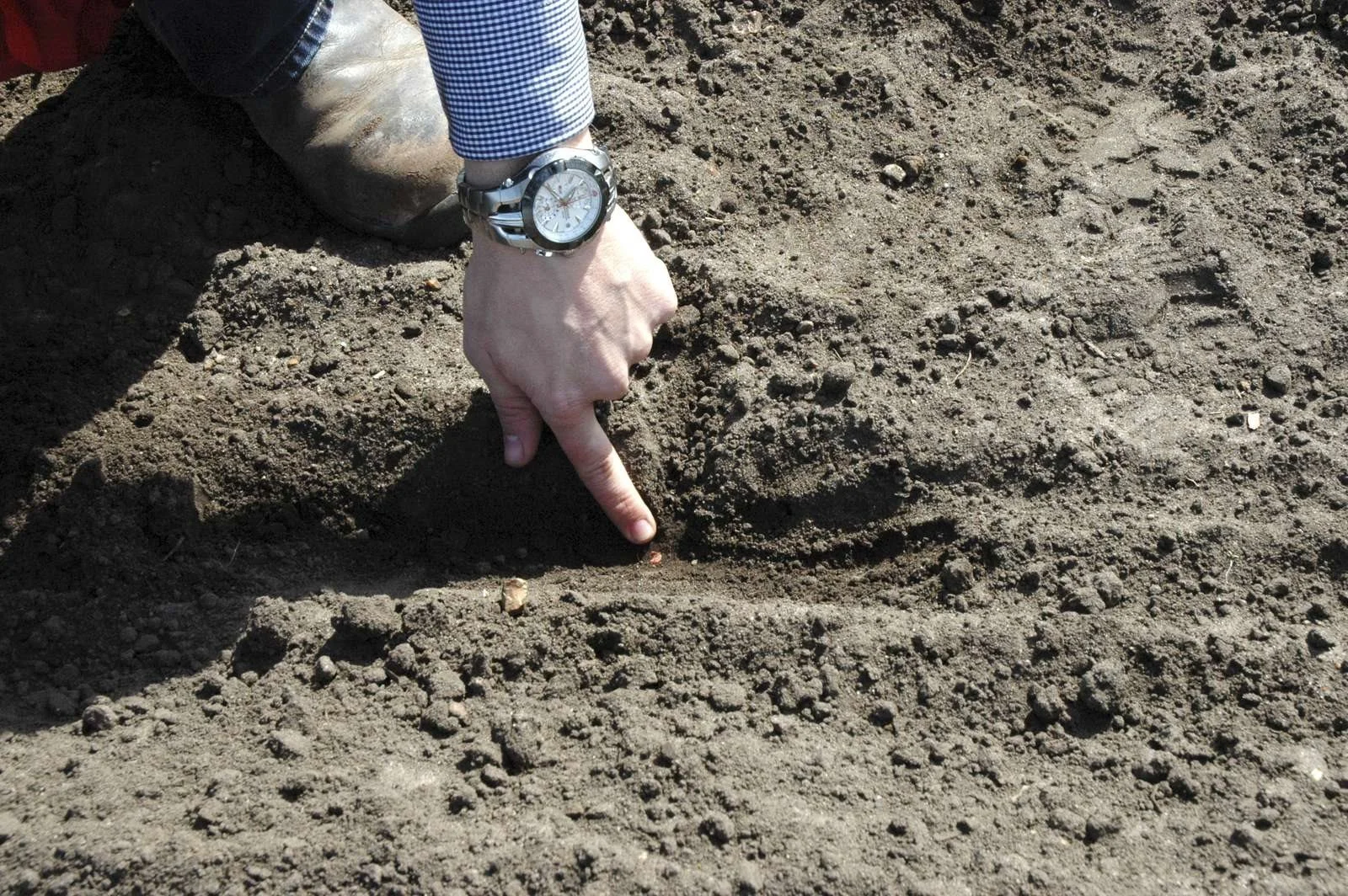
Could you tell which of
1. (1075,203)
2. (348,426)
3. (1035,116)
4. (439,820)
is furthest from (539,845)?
(1035,116)

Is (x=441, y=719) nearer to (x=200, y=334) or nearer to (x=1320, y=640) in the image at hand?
(x=200, y=334)

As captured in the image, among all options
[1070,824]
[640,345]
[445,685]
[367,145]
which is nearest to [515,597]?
[445,685]

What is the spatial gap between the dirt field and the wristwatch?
2.09ft

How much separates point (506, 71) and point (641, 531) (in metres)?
1.02

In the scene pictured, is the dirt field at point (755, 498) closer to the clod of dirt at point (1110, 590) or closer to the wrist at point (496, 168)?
the clod of dirt at point (1110, 590)

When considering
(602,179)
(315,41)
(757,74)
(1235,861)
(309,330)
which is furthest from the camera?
(757,74)

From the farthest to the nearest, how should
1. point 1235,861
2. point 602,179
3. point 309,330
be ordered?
1. point 309,330
2. point 602,179
3. point 1235,861

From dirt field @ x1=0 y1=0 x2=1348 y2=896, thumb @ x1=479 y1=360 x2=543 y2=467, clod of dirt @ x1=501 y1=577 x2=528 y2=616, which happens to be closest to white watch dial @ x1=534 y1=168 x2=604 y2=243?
thumb @ x1=479 y1=360 x2=543 y2=467

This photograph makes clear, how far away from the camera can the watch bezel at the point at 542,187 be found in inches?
84.0

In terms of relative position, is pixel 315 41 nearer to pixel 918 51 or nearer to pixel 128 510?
pixel 128 510

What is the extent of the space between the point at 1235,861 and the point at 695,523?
126 centimetres

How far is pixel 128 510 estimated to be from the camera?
8.45 ft

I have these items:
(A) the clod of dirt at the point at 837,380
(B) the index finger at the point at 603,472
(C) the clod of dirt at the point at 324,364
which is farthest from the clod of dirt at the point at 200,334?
(A) the clod of dirt at the point at 837,380

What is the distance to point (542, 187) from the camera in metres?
2.14
